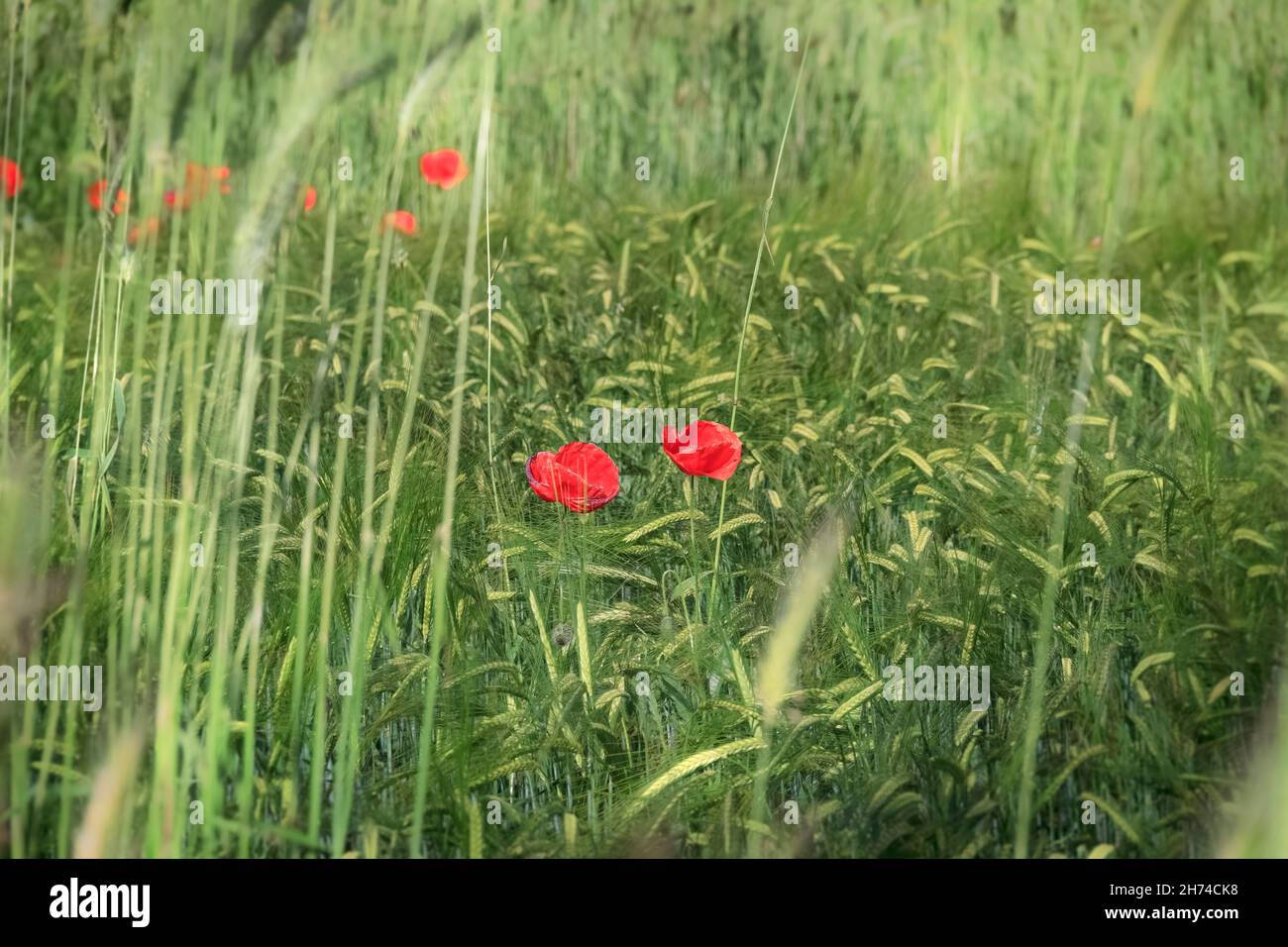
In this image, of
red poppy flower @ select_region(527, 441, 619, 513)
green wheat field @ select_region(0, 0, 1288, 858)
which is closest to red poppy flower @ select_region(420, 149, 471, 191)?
green wheat field @ select_region(0, 0, 1288, 858)

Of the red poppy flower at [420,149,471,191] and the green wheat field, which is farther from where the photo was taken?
the red poppy flower at [420,149,471,191]

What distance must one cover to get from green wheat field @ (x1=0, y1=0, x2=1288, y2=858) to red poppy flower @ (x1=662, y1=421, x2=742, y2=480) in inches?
3.5

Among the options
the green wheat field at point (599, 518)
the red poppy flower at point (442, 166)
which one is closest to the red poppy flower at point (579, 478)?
the green wheat field at point (599, 518)

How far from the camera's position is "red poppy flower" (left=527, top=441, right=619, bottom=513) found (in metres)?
2.09

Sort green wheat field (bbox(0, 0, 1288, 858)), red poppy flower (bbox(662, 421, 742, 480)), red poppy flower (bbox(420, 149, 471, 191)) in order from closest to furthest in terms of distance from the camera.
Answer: green wheat field (bbox(0, 0, 1288, 858)), red poppy flower (bbox(662, 421, 742, 480)), red poppy flower (bbox(420, 149, 471, 191))

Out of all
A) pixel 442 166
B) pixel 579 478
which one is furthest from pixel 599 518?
pixel 442 166

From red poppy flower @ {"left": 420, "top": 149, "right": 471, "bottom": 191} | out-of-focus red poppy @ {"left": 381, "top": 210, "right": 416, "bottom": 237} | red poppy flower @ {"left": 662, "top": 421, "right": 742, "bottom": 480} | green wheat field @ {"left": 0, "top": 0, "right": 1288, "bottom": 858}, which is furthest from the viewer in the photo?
out-of-focus red poppy @ {"left": 381, "top": 210, "right": 416, "bottom": 237}

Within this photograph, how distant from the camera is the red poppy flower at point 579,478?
2088mm

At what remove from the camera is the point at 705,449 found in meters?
2.09

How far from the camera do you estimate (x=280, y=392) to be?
2400 mm

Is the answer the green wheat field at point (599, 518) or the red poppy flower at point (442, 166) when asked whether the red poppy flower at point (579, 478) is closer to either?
the green wheat field at point (599, 518)

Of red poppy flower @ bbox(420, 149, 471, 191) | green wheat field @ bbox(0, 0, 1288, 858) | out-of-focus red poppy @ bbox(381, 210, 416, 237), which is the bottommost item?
green wheat field @ bbox(0, 0, 1288, 858)

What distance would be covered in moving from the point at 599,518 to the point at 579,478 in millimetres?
152

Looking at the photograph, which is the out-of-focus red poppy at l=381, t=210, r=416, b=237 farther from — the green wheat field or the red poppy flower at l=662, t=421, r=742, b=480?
the red poppy flower at l=662, t=421, r=742, b=480
